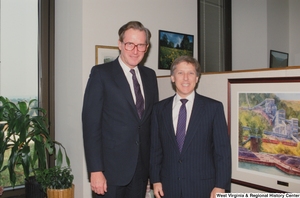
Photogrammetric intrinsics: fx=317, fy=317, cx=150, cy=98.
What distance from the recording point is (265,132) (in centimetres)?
183

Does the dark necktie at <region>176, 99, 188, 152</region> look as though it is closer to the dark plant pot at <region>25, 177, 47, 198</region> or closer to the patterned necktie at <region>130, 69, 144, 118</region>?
the patterned necktie at <region>130, 69, 144, 118</region>

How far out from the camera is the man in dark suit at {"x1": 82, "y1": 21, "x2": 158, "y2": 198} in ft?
5.65

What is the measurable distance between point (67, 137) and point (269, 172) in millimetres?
1824

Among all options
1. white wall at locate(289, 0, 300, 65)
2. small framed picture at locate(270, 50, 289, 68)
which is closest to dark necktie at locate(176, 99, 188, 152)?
small framed picture at locate(270, 50, 289, 68)

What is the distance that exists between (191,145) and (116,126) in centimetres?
43

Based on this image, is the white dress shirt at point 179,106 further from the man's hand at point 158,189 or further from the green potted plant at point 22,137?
the green potted plant at point 22,137

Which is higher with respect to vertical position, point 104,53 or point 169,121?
point 104,53

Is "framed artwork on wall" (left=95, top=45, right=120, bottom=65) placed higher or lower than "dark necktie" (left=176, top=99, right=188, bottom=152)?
higher

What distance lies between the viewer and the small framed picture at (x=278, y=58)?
4.45 metres

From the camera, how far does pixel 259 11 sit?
440cm

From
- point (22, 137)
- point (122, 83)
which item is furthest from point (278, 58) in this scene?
point (22, 137)

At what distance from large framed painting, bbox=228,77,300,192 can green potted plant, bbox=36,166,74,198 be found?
1359 mm

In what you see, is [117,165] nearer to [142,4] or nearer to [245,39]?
[142,4]

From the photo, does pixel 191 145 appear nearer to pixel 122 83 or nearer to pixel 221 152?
pixel 221 152
